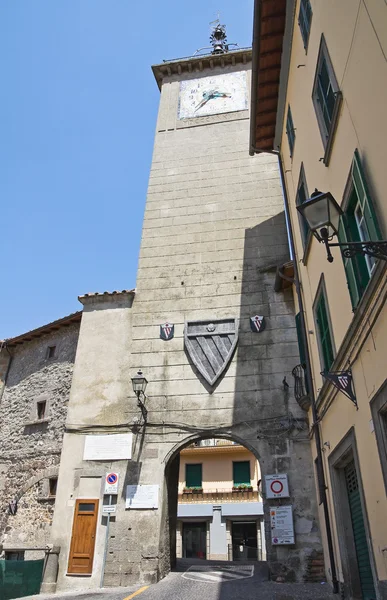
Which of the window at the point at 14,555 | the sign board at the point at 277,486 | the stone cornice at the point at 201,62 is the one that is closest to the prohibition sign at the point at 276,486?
the sign board at the point at 277,486

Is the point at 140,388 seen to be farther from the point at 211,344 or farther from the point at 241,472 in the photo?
the point at 241,472

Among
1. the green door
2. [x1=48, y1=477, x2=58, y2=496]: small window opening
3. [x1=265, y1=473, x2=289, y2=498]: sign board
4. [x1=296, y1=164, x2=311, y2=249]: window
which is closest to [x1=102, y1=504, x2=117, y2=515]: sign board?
[x1=48, y1=477, x2=58, y2=496]: small window opening

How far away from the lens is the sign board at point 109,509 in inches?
427

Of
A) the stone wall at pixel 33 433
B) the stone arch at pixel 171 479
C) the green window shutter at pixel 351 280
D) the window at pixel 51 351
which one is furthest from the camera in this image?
the window at pixel 51 351

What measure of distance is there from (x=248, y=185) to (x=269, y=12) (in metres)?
5.64

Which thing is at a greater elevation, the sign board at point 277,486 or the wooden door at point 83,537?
the sign board at point 277,486

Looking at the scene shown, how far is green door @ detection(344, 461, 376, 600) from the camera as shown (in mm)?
6484

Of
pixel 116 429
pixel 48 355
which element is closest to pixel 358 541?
pixel 116 429

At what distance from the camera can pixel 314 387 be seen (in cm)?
973

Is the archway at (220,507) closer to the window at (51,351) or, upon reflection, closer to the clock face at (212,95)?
the window at (51,351)

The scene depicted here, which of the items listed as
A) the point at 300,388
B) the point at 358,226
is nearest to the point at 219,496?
the point at 300,388

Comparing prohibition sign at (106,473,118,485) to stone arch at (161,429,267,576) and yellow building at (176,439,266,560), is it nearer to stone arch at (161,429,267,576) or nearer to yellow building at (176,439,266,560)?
stone arch at (161,429,267,576)

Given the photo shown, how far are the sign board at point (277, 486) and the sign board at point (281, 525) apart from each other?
10.3 inches

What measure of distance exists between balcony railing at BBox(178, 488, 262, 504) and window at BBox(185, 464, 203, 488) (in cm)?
45
